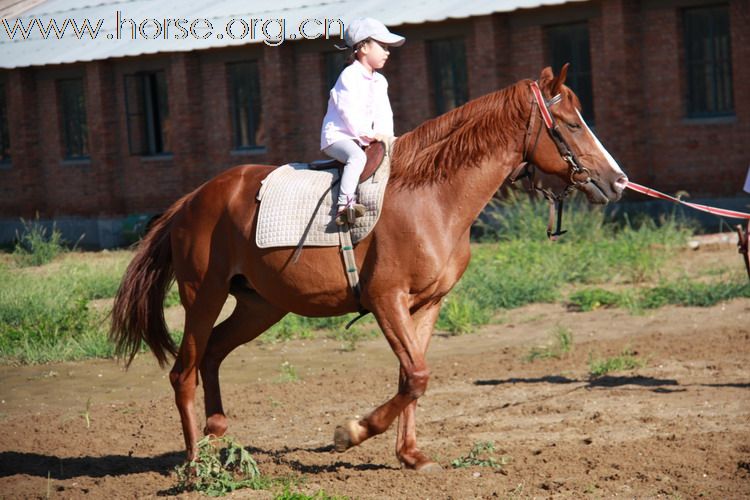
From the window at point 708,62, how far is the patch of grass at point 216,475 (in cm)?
1424

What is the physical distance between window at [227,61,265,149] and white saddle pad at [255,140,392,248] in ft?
61.6

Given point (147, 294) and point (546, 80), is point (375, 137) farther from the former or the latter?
point (147, 294)

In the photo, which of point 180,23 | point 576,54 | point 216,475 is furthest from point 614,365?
point 180,23

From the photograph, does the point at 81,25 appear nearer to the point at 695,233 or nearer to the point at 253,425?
the point at 695,233

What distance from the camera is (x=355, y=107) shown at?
6.39 metres

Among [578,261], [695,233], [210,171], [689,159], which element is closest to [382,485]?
[578,261]

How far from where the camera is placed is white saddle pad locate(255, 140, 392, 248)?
20.6 feet

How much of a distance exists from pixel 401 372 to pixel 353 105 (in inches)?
61.4

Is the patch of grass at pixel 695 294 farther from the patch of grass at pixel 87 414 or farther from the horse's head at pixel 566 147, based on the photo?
the patch of grass at pixel 87 414

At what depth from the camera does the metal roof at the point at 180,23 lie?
68.9 ft

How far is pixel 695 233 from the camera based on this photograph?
57.9ft

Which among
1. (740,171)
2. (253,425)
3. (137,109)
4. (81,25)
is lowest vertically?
(253,425)

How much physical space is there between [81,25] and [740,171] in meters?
17.1

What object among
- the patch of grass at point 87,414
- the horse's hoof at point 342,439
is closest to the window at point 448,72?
the patch of grass at point 87,414
